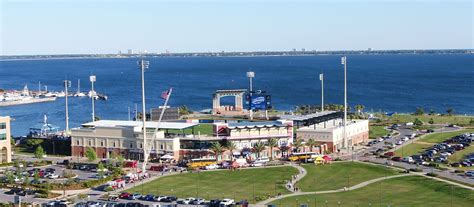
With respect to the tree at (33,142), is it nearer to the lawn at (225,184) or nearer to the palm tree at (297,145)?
the lawn at (225,184)

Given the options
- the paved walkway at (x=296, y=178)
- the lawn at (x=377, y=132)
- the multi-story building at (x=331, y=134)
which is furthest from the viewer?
the lawn at (x=377, y=132)

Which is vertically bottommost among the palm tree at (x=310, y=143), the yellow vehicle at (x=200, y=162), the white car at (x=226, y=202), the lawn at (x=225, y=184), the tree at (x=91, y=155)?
the lawn at (x=225, y=184)

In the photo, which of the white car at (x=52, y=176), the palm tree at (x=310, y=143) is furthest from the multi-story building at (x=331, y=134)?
the white car at (x=52, y=176)

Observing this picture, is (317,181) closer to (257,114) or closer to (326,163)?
(326,163)

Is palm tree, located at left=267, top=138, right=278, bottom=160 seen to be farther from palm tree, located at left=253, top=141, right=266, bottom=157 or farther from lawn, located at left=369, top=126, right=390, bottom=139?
lawn, located at left=369, top=126, right=390, bottom=139

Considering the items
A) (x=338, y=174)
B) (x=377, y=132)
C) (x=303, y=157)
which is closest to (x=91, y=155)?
(x=303, y=157)

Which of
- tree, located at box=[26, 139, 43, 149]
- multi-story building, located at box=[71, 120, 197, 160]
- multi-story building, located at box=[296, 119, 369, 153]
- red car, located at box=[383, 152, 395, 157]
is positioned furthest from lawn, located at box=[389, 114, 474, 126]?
tree, located at box=[26, 139, 43, 149]
